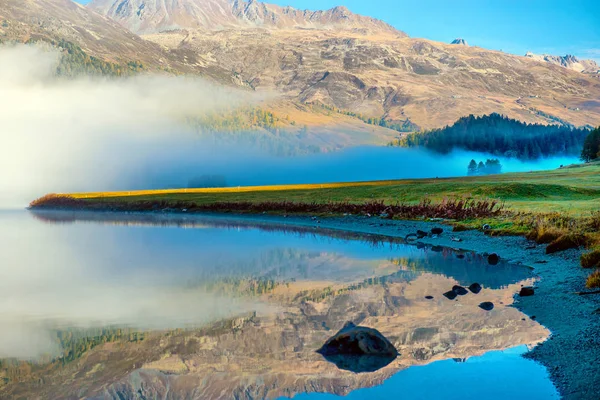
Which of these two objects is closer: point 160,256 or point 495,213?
point 160,256

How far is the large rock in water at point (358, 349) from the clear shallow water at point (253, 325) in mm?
388

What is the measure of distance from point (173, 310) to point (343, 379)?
11.6 m

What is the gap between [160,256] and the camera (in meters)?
48.0

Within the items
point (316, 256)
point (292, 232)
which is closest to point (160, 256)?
point (316, 256)

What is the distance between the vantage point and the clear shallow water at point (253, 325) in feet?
49.9

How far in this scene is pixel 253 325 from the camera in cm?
2138

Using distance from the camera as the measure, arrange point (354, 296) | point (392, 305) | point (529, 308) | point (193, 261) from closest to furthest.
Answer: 1. point (529, 308)
2. point (392, 305)
3. point (354, 296)
4. point (193, 261)

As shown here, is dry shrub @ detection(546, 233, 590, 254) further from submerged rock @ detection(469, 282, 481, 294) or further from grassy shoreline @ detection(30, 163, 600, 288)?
submerged rock @ detection(469, 282, 481, 294)

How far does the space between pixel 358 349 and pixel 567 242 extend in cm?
2373

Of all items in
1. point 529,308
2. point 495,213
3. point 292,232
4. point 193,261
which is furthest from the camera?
point 292,232

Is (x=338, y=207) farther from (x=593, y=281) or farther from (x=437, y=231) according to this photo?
(x=593, y=281)

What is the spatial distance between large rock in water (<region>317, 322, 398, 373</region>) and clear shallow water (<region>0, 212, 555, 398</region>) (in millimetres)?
388

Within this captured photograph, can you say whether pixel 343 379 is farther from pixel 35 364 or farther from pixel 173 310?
pixel 173 310

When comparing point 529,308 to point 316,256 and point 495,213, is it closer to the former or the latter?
point 316,256
